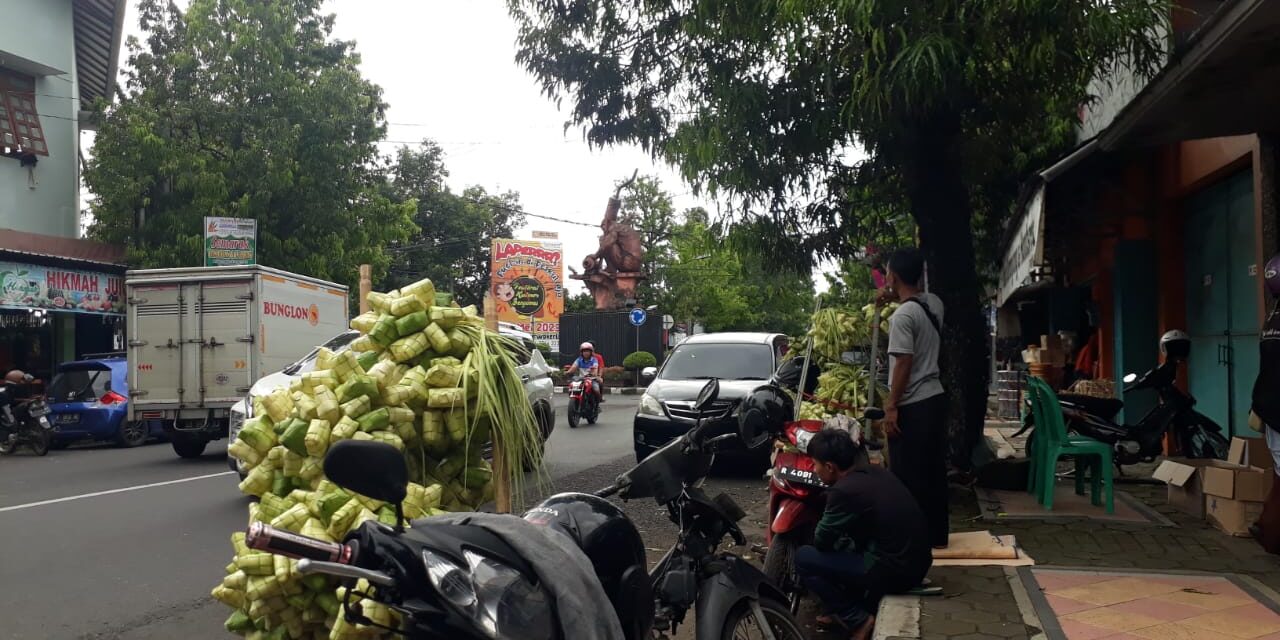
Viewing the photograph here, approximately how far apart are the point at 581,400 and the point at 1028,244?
31.4 ft

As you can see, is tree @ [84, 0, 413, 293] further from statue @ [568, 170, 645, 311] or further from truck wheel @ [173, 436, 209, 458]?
statue @ [568, 170, 645, 311]

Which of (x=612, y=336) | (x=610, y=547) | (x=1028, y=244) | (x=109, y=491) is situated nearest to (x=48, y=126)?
(x=109, y=491)

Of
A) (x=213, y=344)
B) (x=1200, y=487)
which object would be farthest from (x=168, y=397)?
(x=1200, y=487)

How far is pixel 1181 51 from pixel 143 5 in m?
24.5

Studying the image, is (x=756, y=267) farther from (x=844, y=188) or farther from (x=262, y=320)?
(x=262, y=320)

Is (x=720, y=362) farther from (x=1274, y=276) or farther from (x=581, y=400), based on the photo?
(x=1274, y=276)

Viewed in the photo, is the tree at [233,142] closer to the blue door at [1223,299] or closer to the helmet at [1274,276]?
the blue door at [1223,299]

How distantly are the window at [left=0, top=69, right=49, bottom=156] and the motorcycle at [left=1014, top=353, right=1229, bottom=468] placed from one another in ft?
74.1

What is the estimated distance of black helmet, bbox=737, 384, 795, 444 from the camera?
11.6 ft

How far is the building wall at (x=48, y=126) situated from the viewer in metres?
20.9

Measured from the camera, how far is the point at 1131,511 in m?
6.96

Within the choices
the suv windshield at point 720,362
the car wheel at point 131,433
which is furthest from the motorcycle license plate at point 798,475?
the car wheel at point 131,433

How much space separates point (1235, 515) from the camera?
19.6ft

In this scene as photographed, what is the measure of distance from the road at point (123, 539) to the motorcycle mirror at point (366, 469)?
2702 millimetres
